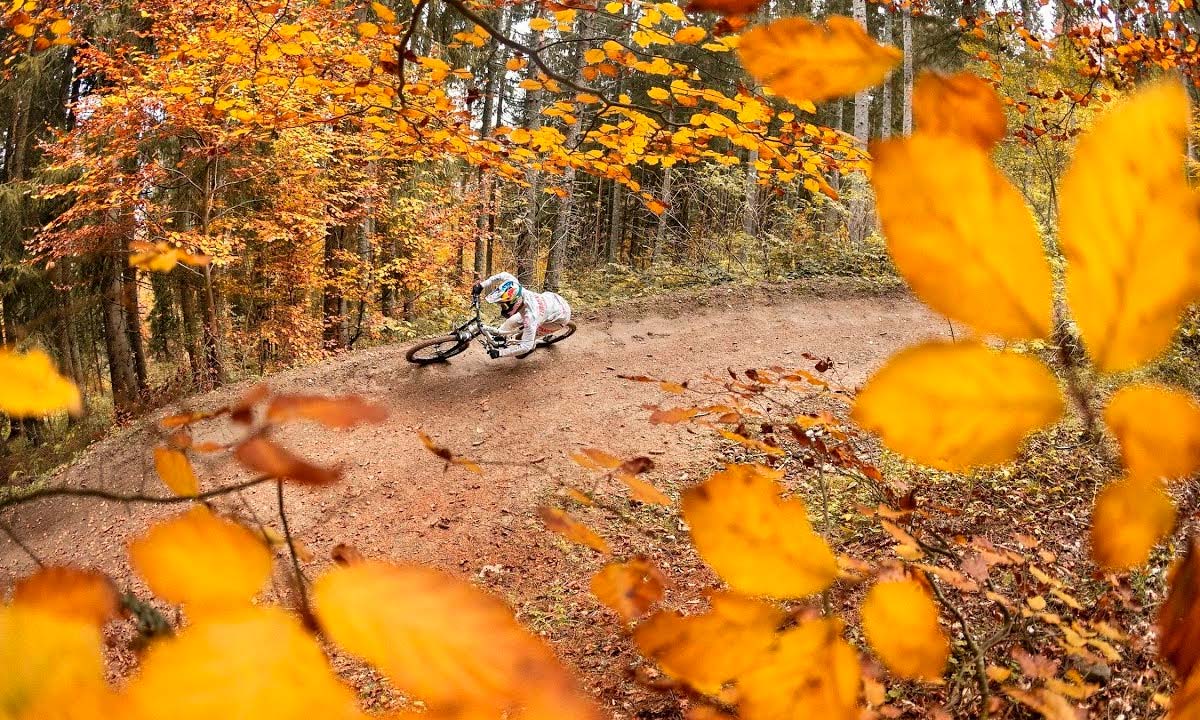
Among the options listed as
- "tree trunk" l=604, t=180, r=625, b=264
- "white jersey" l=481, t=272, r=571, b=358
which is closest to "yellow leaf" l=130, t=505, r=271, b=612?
"white jersey" l=481, t=272, r=571, b=358

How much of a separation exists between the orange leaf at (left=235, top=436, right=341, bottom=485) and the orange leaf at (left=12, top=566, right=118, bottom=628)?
106 mm

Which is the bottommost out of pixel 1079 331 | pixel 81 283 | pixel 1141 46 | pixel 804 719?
pixel 81 283

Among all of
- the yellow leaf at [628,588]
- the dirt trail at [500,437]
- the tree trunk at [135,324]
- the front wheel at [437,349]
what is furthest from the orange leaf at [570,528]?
the tree trunk at [135,324]

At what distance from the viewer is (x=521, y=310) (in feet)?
23.8

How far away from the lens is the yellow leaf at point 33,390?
468mm

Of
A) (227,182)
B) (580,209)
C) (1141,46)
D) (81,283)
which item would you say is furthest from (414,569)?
(580,209)

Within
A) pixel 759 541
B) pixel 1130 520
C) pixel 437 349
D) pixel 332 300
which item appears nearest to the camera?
pixel 1130 520

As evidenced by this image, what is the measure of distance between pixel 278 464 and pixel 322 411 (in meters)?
0.05

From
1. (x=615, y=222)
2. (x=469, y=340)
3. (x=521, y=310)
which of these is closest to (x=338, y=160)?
(x=469, y=340)

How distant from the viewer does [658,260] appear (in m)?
12.0

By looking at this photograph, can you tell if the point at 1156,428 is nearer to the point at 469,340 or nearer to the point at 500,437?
the point at 500,437

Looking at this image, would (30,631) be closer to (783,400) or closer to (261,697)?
(261,697)

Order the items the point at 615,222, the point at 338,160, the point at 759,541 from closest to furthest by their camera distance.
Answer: the point at 759,541
the point at 338,160
the point at 615,222

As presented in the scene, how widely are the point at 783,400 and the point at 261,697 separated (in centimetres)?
633
